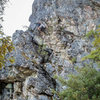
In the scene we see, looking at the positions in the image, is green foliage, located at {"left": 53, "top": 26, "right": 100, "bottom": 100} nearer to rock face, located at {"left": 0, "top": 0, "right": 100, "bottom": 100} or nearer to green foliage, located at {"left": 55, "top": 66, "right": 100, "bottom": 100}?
green foliage, located at {"left": 55, "top": 66, "right": 100, "bottom": 100}

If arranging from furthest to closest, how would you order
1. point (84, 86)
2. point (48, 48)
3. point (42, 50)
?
point (48, 48) < point (42, 50) < point (84, 86)

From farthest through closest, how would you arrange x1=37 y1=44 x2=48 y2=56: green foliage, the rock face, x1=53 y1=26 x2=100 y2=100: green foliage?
x1=37 y1=44 x2=48 y2=56: green foliage
the rock face
x1=53 y1=26 x2=100 y2=100: green foliage

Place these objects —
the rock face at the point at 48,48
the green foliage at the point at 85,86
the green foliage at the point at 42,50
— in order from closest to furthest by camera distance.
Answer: the green foliage at the point at 85,86
the rock face at the point at 48,48
the green foliage at the point at 42,50

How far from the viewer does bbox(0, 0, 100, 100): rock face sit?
10.3m

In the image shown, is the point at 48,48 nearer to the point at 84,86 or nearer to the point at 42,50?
the point at 42,50

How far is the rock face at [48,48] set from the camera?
33.7 feet

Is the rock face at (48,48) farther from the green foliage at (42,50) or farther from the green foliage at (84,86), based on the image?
the green foliage at (84,86)

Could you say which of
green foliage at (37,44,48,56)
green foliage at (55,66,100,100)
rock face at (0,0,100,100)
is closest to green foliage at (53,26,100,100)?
green foliage at (55,66,100,100)

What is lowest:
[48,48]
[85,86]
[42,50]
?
[85,86]

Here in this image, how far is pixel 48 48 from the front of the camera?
12.5m

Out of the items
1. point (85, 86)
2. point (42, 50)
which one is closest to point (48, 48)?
point (42, 50)

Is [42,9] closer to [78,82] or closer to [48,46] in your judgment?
[48,46]

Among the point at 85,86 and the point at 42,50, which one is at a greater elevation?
the point at 42,50

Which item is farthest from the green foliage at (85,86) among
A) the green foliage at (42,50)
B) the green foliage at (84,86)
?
the green foliage at (42,50)
